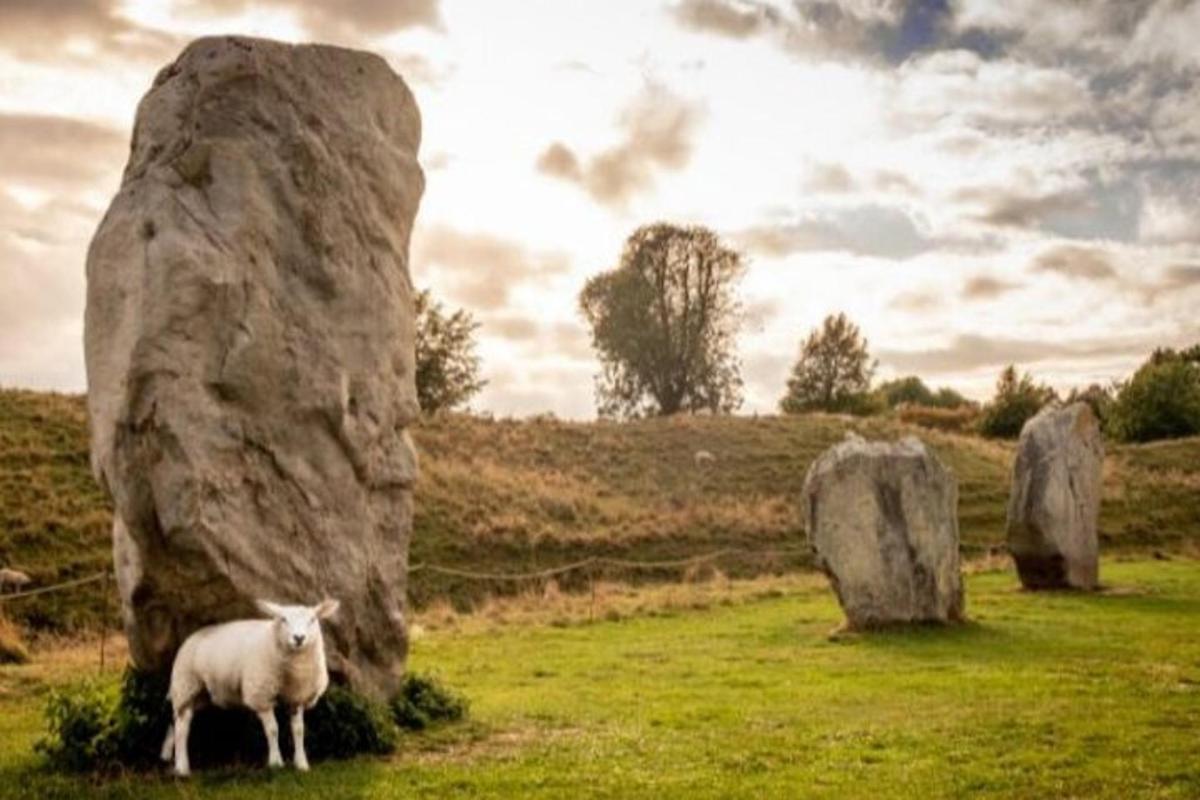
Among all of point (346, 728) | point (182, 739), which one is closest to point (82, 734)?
point (182, 739)

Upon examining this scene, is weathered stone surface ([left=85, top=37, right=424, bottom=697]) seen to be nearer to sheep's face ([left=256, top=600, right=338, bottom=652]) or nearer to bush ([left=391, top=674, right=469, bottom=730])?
bush ([left=391, top=674, right=469, bottom=730])

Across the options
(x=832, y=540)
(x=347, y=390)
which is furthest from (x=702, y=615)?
(x=347, y=390)

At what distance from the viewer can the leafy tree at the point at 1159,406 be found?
70562 millimetres

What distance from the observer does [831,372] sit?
291 ft

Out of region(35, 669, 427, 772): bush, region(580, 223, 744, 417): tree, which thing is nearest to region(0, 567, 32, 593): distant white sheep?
region(35, 669, 427, 772): bush

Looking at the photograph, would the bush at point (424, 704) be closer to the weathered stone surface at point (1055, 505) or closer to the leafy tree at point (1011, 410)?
the weathered stone surface at point (1055, 505)

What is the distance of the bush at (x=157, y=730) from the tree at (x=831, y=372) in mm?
76616

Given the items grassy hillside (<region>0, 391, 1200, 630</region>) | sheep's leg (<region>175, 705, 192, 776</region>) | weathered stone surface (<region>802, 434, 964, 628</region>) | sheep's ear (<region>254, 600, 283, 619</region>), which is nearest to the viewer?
sheep's ear (<region>254, 600, 283, 619</region>)

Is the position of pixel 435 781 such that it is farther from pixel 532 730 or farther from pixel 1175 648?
pixel 1175 648

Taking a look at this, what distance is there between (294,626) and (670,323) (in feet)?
234

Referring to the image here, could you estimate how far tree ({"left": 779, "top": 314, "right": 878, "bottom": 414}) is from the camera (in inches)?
3472

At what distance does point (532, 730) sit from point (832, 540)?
10004 mm

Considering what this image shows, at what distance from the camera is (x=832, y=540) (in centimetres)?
2297

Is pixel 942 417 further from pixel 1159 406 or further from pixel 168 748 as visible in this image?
pixel 168 748
